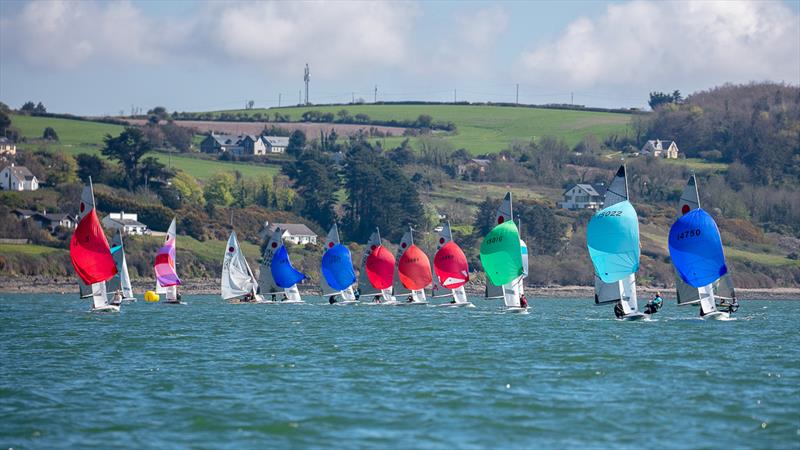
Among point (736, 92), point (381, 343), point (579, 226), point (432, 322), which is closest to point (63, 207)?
point (579, 226)

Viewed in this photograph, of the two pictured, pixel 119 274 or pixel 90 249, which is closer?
pixel 90 249

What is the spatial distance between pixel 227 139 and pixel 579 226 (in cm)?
5776

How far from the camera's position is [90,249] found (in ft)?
174

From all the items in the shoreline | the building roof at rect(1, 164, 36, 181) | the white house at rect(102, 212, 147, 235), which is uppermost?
the building roof at rect(1, 164, 36, 181)

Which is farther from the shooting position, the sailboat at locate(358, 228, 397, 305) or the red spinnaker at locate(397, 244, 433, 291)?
the sailboat at locate(358, 228, 397, 305)

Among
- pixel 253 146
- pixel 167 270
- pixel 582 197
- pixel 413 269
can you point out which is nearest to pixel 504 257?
pixel 413 269

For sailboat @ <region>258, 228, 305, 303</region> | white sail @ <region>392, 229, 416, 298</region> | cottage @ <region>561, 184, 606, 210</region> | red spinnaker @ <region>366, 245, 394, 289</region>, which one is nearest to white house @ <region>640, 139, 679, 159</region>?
cottage @ <region>561, 184, 606, 210</region>

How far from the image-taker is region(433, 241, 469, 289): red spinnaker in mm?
68750

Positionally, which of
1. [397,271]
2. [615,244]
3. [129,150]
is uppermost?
[129,150]

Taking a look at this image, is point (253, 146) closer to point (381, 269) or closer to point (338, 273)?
point (338, 273)

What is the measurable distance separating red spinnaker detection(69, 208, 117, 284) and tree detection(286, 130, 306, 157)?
355ft

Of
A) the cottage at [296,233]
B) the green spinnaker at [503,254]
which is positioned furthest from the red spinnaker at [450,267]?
the cottage at [296,233]

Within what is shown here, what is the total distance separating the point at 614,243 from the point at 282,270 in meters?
31.5

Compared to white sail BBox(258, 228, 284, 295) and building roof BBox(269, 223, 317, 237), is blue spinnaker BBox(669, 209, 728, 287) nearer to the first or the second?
white sail BBox(258, 228, 284, 295)
